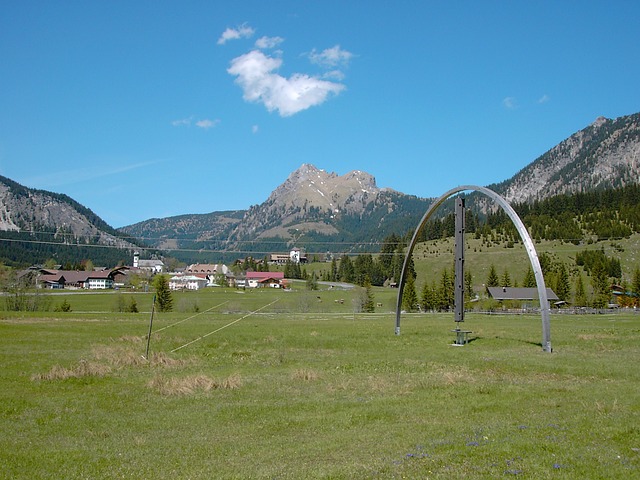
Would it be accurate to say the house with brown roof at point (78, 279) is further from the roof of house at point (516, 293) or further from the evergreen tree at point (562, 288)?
the evergreen tree at point (562, 288)

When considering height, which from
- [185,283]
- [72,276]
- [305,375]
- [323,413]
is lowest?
[305,375]

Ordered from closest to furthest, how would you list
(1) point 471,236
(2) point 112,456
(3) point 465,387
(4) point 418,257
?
(2) point 112,456
(3) point 465,387
(4) point 418,257
(1) point 471,236

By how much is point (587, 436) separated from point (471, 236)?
187m

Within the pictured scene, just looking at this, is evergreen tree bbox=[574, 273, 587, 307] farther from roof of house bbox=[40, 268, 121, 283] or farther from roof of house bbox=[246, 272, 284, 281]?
roof of house bbox=[40, 268, 121, 283]

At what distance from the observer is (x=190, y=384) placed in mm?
20562

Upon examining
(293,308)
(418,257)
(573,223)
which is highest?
(573,223)

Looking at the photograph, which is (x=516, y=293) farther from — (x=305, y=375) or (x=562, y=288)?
(x=305, y=375)

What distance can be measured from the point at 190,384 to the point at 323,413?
20.9 ft

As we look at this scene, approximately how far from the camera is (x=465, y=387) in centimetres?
1958

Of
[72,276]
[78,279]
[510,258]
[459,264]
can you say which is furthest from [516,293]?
[72,276]

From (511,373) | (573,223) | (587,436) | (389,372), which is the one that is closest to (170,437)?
(587,436)

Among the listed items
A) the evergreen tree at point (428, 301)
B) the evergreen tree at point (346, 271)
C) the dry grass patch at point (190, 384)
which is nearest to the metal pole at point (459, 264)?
the dry grass patch at point (190, 384)

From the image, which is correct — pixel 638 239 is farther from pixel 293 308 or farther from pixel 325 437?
pixel 325 437

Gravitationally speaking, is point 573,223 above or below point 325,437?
above
